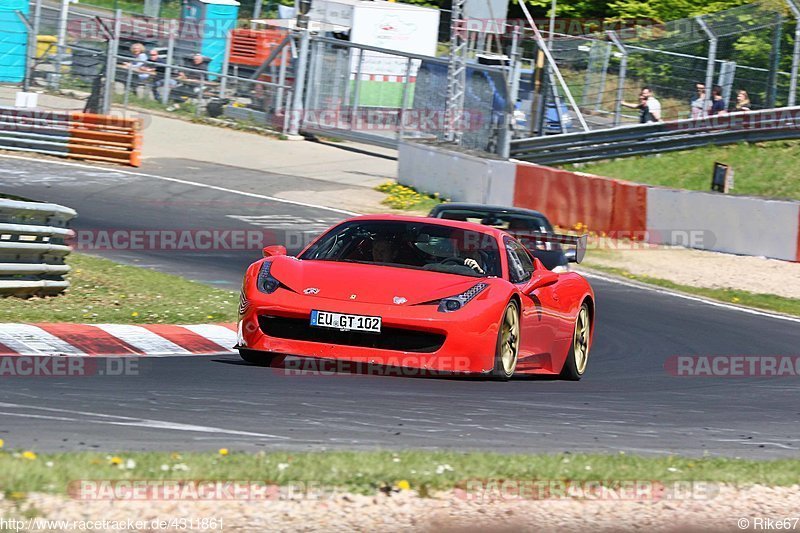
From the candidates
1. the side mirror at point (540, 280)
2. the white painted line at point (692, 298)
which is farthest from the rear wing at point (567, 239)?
the white painted line at point (692, 298)

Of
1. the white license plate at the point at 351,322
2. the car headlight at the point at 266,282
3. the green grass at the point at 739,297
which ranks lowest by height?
the green grass at the point at 739,297

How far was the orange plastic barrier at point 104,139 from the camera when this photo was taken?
25.6 metres

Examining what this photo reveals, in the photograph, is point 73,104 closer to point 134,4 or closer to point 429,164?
point 429,164

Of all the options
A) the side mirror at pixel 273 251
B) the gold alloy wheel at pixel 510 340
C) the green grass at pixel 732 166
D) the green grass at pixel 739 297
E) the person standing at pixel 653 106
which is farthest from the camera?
the person standing at pixel 653 106

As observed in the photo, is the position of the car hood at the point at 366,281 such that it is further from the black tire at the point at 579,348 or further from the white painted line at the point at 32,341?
the white painted line at the point at 32,341

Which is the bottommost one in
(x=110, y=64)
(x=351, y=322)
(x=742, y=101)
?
(x=351, y=322)

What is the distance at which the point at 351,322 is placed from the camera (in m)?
Answer: 8.41

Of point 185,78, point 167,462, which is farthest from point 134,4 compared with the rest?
point 167,462

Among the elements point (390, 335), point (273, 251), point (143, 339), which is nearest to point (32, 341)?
point (143, 339)

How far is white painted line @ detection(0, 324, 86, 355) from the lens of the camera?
912 centimetres

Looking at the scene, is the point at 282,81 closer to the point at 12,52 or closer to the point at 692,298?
the point at 12,52

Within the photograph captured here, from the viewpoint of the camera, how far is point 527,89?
36.0 metres

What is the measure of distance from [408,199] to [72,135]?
681cm

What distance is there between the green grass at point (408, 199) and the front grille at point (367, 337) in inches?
595
